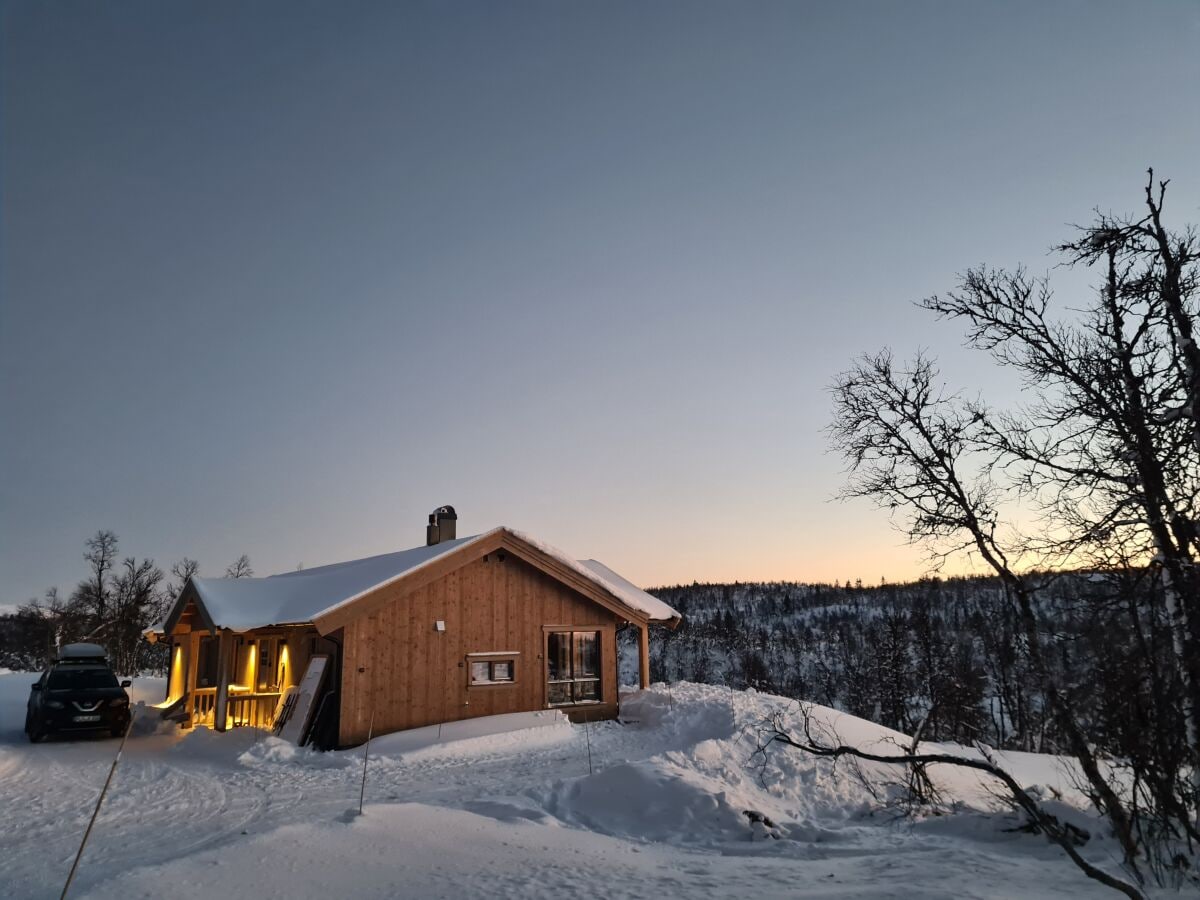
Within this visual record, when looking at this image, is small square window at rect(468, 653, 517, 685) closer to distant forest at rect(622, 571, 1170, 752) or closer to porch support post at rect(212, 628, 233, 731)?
porch support post at rect(212, 628, 233, 731)

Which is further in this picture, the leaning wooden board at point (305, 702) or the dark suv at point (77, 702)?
the dark suv at point (77, 702)

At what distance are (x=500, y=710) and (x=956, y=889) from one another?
1275cm

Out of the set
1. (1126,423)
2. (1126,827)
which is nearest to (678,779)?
(1126,827)

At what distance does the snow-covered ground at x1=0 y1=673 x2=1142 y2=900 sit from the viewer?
6.90 meters

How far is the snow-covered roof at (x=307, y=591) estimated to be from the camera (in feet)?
54.4

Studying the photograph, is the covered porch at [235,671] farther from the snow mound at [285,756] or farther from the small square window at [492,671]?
the small square window at [492,671]

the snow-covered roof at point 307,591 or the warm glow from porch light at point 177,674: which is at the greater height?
the snow-covered roof at point 307,591

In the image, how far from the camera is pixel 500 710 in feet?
58.7

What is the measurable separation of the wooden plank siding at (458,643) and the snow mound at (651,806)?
21.4ft

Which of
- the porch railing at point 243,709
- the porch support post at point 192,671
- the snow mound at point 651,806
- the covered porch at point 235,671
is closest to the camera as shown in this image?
the snow mound at point 651,806

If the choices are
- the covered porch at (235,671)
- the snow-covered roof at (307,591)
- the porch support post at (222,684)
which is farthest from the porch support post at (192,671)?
the porch support post at (222,684)

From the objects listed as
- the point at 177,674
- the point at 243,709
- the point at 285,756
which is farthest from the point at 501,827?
the point at 177,674

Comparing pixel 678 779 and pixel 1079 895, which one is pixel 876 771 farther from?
pixel 1079 895

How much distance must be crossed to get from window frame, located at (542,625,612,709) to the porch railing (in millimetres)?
7011
